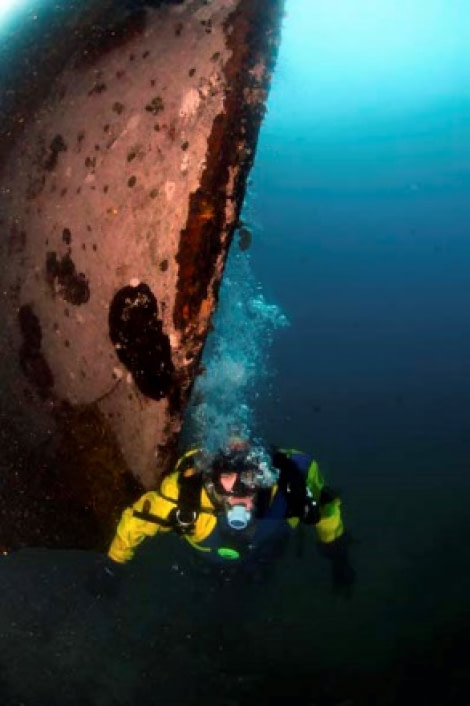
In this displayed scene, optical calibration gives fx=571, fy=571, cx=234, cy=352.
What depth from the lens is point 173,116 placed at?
187 cm

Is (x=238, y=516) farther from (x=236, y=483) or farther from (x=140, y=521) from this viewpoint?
(x=140, y=521)

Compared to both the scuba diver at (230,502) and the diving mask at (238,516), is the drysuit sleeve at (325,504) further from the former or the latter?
the diving mask at (238,516)

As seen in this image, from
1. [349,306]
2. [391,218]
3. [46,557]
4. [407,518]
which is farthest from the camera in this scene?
[391,218]

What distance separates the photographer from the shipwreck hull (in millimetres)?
1857

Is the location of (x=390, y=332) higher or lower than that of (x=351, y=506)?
lower

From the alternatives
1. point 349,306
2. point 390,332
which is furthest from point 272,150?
point 390,332

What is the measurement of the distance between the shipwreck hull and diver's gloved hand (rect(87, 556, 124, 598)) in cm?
345

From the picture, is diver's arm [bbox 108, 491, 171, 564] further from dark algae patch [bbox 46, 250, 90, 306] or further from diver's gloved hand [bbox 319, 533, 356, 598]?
dark algae patch [bbox 46, 250, 90, 306]

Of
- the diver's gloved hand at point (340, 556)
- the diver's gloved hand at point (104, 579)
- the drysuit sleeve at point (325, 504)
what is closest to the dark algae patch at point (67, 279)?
the drysuit sleeve at point (325, 504)

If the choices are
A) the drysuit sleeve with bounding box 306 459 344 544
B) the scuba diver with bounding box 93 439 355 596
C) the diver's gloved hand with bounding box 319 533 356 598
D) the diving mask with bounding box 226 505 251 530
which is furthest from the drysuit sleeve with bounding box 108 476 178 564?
the diver's gloved hand with bounding box 319 533 356 598

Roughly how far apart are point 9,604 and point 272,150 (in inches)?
3151

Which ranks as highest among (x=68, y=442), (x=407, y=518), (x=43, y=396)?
(x=43, y=396)

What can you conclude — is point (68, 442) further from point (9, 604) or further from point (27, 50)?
point (9, 604)

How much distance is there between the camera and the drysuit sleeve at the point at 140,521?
3.63m
